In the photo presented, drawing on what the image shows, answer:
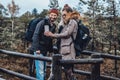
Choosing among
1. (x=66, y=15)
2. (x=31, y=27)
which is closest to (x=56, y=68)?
(x=66, y=15)

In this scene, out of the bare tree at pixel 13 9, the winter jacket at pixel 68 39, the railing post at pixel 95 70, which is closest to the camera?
the railing post at pixel 95 70

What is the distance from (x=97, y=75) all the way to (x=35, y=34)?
1961mm

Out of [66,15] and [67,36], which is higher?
[66,15]

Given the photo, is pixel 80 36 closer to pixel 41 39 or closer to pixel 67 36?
pixel 67 36

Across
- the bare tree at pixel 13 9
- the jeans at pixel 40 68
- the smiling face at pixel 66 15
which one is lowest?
the jeans at pixel 40 68

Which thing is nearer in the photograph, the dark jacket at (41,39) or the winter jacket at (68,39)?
→ the winter jacket at (68,39)

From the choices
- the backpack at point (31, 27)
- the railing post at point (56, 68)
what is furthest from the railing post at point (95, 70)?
the backpack at point (31, 27)

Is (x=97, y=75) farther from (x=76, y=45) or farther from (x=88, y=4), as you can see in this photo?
(x=88, y=4)

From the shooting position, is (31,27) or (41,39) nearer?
(41,39)

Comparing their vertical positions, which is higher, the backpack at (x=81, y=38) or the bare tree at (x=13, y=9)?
the bare tree at (x=13, y=9)

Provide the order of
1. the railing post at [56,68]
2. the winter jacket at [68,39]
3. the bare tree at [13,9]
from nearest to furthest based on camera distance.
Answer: the railing post at [56,68] < the winter jacket at [68,39] < the bare tree at [13,9]

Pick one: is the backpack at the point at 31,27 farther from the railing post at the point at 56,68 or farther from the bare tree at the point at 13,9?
the bare tree at the point at 13,9

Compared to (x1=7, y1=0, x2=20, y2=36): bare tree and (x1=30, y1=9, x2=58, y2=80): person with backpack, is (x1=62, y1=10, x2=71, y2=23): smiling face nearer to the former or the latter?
(x1=30, y1=9, x2=58, y2=80): person with backpack

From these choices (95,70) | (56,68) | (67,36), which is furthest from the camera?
(67,36)
